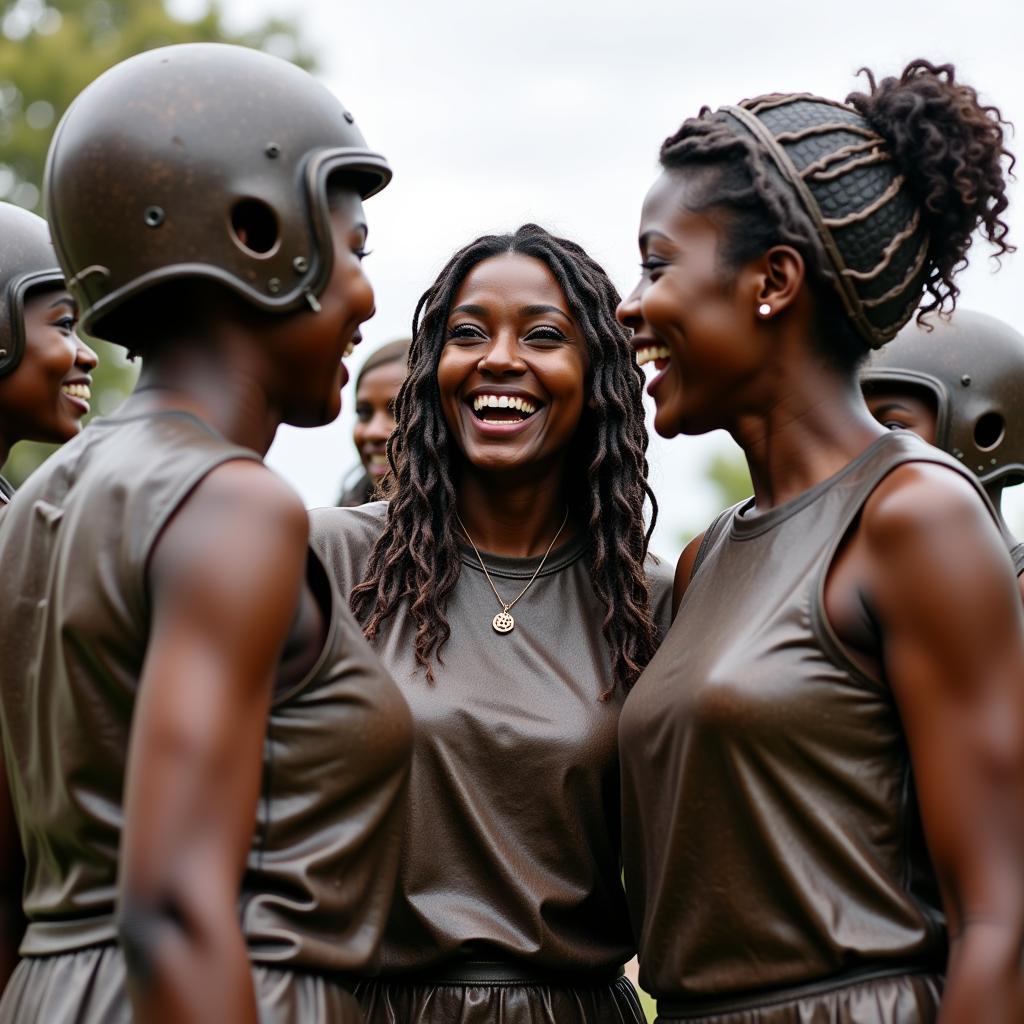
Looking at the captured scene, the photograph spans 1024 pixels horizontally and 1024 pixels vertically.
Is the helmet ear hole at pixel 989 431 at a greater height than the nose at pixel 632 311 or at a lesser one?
lesser

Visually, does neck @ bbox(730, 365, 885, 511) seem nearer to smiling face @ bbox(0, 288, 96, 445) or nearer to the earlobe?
the earlobe

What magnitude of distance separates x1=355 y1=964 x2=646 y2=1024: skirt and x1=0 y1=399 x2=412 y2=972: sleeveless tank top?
1.15 meters

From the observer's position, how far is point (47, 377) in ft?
17.1

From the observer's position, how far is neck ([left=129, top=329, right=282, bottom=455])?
3.10m

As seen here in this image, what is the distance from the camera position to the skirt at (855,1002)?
11.0ft

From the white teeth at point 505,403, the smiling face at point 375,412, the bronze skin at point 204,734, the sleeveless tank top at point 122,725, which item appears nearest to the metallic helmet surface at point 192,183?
the sleeveless tank top at point 122,725

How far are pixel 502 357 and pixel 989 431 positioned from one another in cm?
171

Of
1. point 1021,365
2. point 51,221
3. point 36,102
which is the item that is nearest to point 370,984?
point 51,221

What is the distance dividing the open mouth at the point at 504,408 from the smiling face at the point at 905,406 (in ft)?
4.07

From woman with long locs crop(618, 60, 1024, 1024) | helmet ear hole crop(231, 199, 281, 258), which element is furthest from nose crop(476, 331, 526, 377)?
helmet ear hole crop(231, 199, 281, 258)

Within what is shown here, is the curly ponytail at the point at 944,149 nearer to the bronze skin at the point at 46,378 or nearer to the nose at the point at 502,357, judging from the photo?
the nose at the point at 502,357

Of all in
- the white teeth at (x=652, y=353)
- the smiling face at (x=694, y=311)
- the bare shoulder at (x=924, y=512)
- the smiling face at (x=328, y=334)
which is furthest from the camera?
the white teeth at (x=652, y=353)

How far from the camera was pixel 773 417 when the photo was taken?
3893 millimetres

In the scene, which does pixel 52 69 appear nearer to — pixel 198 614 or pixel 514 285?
pixel 514 285
